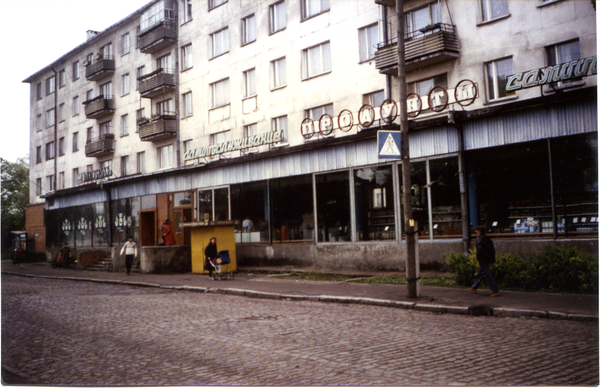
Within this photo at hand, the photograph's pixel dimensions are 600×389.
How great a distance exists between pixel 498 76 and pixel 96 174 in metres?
29.1

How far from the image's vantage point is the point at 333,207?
23.2 m

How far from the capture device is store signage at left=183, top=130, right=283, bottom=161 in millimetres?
27109

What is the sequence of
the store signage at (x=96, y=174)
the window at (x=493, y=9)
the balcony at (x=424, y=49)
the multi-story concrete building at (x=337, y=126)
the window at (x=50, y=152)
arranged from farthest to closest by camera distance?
the window at (x=50, y=152)
the store signage at (x=96, y=174)
the balcony at (x=424, y=49)
the window at (x=493, y=9)
the multi-story concrete building at (x=337, y=126)

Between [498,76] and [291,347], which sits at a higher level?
[498,76]

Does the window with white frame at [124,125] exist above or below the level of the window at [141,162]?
above

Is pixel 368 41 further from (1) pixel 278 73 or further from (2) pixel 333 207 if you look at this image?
(2) pixel 333 207

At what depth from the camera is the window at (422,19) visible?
23.3 m

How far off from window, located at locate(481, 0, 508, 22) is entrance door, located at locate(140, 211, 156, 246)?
20.3 meters

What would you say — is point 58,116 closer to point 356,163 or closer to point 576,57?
point 356,163

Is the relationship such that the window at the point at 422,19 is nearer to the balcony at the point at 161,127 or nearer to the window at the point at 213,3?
the window at the point at 213,3

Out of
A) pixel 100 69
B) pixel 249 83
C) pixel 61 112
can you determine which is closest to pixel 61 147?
pixel 61 112

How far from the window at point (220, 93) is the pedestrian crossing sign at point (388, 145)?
21.0m

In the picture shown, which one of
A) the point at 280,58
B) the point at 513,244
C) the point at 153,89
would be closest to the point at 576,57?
the point at 513,244

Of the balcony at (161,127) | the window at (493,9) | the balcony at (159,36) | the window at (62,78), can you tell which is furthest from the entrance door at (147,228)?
the window at (493,9)
